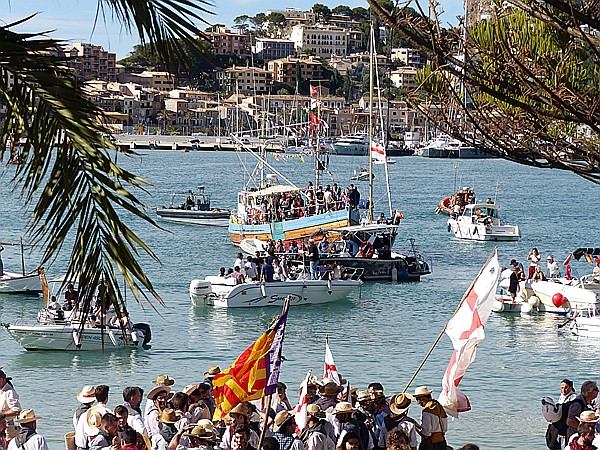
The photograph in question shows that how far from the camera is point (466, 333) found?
36.8ft

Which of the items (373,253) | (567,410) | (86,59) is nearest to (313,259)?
(373,253)

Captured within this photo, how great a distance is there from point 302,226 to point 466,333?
108 feet

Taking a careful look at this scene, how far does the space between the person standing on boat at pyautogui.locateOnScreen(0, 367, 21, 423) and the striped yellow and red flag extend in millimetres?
2194

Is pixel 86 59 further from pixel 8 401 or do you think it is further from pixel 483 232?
pixel 483 232

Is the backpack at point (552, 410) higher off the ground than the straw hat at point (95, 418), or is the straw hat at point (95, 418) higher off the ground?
the straw hat at point (95, 418)

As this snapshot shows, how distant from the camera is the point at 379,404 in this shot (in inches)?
404

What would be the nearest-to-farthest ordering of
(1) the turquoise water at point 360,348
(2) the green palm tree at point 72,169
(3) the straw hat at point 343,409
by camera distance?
1. (2) the green palm tree at point 72,169
2. (3) the straw hat at point 343,409
3. (1) the turquoise water at point 360,348

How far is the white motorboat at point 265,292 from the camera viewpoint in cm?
3195

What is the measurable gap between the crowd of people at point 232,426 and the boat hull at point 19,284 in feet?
79.5

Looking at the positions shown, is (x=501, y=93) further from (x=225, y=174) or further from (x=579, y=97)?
(x=225, y=174)

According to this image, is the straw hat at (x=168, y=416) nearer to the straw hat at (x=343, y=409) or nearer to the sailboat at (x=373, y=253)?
the straw hat at (x=343, y=409)

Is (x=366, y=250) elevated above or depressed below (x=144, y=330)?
above

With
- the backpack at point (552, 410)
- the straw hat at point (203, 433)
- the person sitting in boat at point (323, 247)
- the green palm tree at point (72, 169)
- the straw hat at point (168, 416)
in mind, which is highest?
the green palm tree at point (72, 169)

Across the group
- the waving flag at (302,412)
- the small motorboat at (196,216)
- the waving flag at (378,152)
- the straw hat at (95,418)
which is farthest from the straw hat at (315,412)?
the small motorboat at (196,216)
